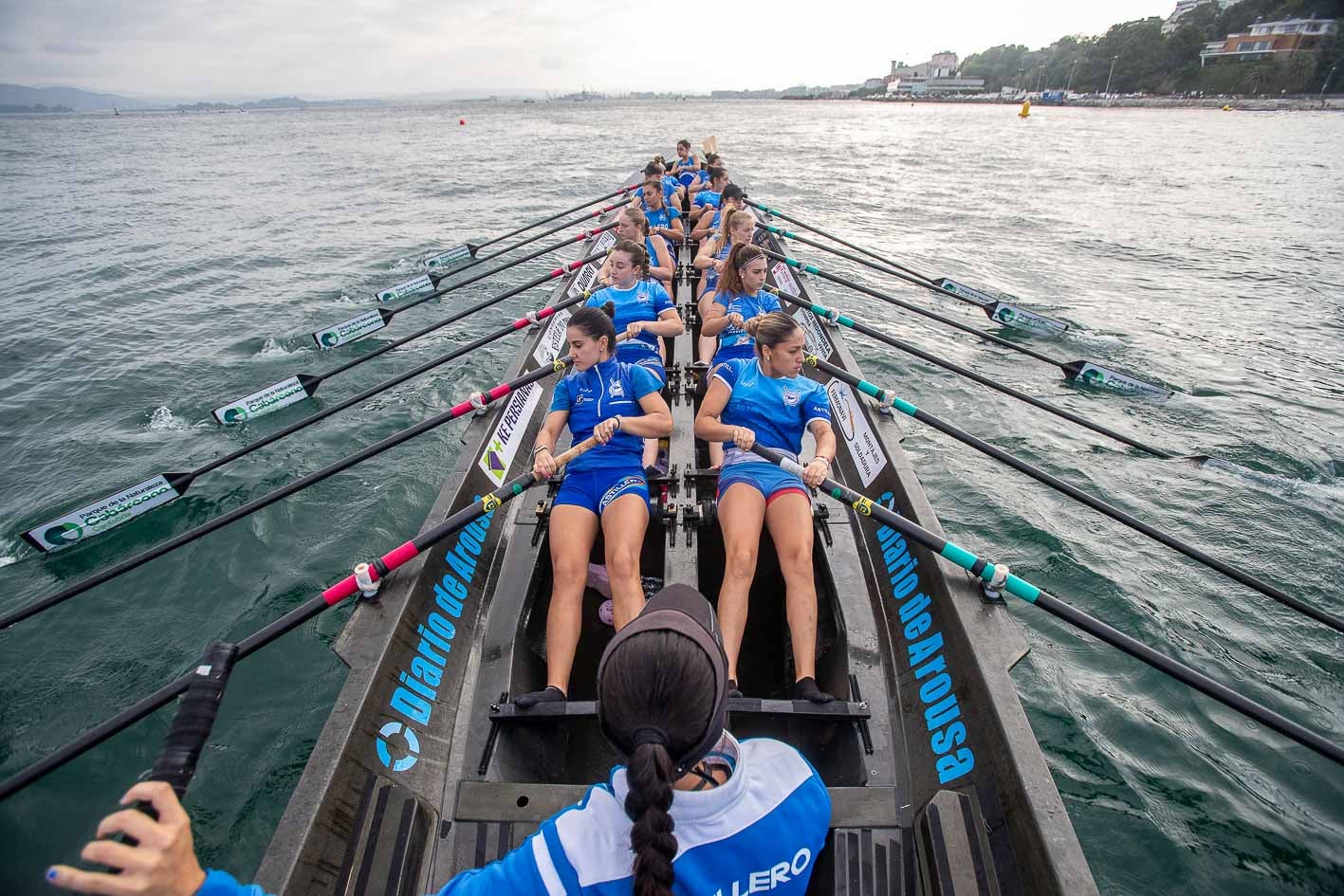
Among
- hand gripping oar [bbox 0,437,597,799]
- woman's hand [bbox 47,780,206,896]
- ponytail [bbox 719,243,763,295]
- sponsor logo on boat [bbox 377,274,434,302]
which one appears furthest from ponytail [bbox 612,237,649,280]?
sponsor logo on boat [bbox 377,274,434,302]

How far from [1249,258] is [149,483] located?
78.8 feet

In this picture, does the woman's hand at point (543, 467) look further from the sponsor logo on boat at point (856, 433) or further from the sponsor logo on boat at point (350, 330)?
the sponsor logo on boat at point (350, 330)

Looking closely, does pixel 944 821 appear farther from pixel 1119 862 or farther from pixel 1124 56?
pixel 1124 56

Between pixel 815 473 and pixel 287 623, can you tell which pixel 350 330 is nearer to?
pixel 287 623

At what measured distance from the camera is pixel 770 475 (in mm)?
4348

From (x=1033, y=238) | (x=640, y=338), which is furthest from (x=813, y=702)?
(x=1033, y=238)

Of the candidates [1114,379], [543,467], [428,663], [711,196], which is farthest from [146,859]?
[711,196]

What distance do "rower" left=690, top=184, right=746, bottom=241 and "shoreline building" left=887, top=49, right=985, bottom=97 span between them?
546ft

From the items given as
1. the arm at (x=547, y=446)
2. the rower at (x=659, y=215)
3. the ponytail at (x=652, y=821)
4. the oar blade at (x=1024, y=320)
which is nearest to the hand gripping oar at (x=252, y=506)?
the arm at (x=547, y=446)

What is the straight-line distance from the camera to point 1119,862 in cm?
360

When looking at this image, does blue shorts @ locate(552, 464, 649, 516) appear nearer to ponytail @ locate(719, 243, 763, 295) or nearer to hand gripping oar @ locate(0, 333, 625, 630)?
hand gripping oar @ locate(0, 333, 625, 630)

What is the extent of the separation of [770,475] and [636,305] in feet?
11.5

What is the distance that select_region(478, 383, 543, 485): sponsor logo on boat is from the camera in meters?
5.35

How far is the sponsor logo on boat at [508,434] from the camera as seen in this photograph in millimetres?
5351
